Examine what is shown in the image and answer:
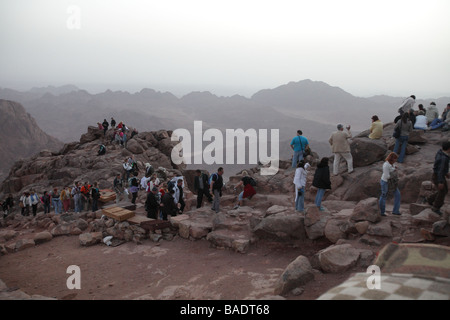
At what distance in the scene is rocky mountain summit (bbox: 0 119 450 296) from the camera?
6.05 m

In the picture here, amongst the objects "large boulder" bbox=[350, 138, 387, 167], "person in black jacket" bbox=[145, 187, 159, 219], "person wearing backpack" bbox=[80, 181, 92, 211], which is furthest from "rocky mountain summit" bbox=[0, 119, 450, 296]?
"person wearing backpack" bbox=[80, 181, 92, 211]

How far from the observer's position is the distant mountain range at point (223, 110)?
78.8 meters

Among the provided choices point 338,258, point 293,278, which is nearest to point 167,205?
point 293,278

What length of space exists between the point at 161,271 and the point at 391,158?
229 inches

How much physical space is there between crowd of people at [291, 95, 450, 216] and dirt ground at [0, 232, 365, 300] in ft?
5.17

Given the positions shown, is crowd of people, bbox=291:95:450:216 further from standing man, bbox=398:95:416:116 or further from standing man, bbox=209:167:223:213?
standing man, bbox=209:167:223:213

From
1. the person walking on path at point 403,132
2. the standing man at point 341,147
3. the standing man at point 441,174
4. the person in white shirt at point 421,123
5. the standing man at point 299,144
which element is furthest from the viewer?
the person in white shirt at point 421,123

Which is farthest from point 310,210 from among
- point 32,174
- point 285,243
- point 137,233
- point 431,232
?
point 32,174

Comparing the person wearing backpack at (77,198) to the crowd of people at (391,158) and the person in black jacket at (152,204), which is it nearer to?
the person in black jacket at (152,204)

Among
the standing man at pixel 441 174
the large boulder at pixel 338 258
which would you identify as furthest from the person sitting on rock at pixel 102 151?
the standing man at pixel 441 174

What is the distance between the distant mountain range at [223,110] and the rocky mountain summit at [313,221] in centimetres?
4333

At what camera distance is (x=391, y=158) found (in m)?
6.85

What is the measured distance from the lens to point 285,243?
7.59 m

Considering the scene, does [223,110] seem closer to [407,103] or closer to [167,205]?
[407,103]
